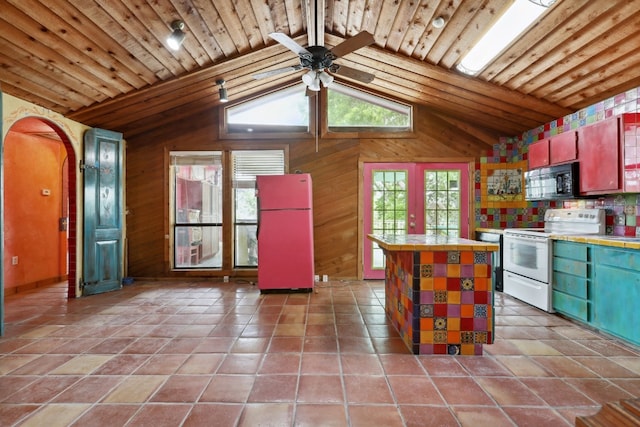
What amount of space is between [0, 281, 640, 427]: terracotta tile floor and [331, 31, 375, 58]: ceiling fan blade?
2698mm

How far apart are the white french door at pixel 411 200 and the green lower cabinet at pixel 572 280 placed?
202 cm

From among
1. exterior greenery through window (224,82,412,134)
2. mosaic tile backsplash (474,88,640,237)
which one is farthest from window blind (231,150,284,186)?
mosaic tile backsplash (474,88,640,237)

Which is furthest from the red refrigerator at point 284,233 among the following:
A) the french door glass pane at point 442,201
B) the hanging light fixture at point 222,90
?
the french door glass pane at point 442,201

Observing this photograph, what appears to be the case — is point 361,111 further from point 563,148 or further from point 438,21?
point 563,148

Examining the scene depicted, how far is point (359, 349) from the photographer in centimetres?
282

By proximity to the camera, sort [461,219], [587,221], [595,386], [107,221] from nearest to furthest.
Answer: [595,386]
[587,221]
[107,221]
[461,219]

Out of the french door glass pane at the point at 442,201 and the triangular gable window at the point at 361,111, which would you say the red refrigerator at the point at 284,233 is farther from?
the french door glass pane at the point at 442,201

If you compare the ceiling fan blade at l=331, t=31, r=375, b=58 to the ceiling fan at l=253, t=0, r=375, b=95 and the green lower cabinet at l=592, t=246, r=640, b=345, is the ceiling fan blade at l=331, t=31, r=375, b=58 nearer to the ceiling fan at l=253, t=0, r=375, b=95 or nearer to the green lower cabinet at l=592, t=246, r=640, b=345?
the ceiling fan at l=253, t=0, r=375, b=95

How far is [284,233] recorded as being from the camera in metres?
4.78

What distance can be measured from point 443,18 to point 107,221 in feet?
16.8

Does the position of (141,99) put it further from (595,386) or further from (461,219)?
(595,386)

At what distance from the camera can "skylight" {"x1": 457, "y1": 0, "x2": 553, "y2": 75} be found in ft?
9.56

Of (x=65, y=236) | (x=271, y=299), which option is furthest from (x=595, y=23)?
(x=65, y=236)

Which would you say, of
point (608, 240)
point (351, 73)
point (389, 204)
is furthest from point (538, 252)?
point (351, 73)
